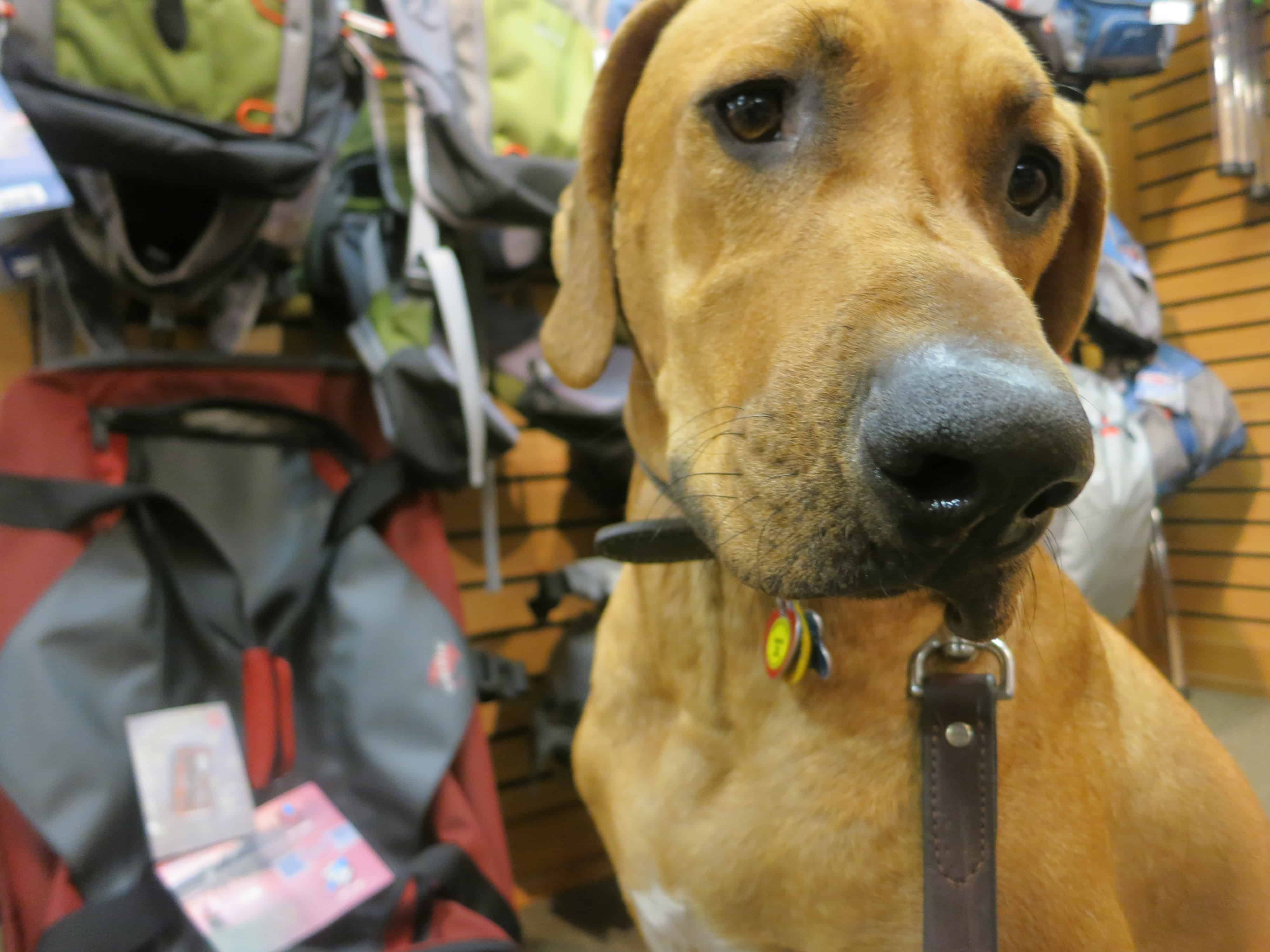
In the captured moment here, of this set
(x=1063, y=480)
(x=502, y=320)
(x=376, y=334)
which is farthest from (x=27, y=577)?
(x=1063, y=480)

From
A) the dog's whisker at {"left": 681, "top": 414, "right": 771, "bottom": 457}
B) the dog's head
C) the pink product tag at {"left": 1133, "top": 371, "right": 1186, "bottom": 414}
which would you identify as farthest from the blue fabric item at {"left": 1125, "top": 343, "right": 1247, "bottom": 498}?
the dog's whisker at {"left": 681, "top": 414, "right": 771, "bottom": 457}

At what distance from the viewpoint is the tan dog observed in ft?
1.92

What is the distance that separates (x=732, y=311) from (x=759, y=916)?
25.4 inches

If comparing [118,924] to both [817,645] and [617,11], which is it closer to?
[817,645]

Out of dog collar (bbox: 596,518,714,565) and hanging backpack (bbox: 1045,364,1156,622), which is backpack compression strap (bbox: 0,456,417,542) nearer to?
dog collar (bbox: 596,518,714,565)

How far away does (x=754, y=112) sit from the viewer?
86 cm

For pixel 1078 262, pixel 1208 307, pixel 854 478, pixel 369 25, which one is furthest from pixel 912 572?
pixel 1208 307

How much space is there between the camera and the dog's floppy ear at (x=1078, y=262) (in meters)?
1.05

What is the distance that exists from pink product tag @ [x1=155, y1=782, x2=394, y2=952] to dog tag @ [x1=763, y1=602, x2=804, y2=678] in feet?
3.10

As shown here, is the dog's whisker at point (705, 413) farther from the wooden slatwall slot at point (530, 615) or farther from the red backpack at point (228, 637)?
the wooden slatwall slot at point (530, 615)

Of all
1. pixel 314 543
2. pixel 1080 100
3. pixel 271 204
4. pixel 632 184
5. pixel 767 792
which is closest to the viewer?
pixel 767 792

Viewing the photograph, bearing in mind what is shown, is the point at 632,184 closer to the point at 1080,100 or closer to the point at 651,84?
the point at 651,84

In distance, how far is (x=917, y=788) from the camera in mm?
855

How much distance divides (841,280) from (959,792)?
51 centimetres
